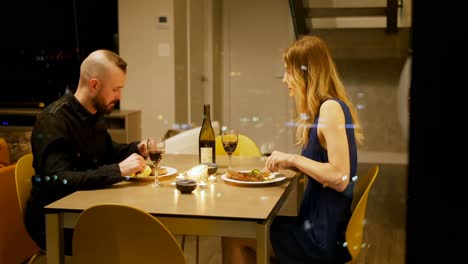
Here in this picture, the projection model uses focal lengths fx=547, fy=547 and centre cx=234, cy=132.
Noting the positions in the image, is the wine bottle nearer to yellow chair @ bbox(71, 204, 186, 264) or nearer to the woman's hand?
the woman's hand

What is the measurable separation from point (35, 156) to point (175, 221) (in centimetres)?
57

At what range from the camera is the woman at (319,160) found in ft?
5.09

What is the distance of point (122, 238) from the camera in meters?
1.25

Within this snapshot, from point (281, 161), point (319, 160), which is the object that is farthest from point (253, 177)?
point (319, 160)

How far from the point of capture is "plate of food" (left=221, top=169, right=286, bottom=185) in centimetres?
160

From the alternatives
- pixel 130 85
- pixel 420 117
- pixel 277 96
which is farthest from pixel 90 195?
pixel 277 96

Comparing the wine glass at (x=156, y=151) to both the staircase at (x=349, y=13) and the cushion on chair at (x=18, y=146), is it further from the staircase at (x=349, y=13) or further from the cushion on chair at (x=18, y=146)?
the staircase at (x=349, y=13)

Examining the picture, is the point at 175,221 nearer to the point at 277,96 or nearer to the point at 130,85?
the point at 130,85

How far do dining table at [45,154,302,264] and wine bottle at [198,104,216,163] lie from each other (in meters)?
0.21

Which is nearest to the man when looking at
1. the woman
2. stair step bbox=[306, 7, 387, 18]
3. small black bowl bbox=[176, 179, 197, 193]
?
small black bowl bbox=[176, 179, 197, 193]

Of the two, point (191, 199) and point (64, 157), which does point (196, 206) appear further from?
point (64, 157)

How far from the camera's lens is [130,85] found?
4.18 metres

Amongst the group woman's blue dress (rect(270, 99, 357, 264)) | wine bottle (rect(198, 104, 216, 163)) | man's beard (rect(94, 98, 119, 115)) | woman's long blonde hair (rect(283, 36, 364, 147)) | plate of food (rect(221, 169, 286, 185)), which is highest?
woman's long blonde hair (rect(283, 36, 364, 147))

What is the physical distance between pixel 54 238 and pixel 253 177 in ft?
1.92
